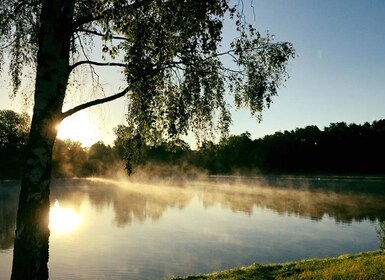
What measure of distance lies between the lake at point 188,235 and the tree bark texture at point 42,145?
15341 millimetres

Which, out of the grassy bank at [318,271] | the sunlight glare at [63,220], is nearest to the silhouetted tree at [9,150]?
the sunlight glare at [63,220]

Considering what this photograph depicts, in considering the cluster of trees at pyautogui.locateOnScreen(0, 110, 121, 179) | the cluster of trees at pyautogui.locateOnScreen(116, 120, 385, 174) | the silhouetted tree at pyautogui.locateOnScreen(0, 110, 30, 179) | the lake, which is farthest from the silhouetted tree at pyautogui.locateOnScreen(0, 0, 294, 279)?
the cluster of trees at pyautogui.locateOnScreen(116, 120, 385, 174)

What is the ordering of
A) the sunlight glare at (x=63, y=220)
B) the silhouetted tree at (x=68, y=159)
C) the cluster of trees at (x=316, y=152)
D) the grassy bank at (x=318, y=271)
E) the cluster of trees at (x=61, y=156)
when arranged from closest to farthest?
1. the grassy bank at (x=318, y=271)
2. the sunlight glare at (x=63, y=220)
3. the cluster of trees at (x=61, y=156)
4. the silhouetted tree at (x=68, y=159)
5. the cluster of trees at (x=316, y=152)

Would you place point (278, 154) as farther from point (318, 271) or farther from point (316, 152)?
point (318, 271)

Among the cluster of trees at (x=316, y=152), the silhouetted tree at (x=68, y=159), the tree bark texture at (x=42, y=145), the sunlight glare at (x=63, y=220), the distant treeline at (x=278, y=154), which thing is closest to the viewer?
the tree bark texture at (x=42, y=145)

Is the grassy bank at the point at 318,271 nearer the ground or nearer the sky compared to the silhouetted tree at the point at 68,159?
nearer the ground

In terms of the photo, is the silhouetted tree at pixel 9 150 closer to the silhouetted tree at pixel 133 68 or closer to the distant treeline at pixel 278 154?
the distant treeline at pixel 278 154

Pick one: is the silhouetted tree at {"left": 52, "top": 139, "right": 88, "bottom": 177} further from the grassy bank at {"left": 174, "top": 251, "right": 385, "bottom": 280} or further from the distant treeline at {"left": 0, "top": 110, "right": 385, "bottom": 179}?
the grassy bank at {"left": 174, "top": 251, "right": 385, "bottom": 280}

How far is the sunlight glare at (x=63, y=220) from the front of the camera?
39.1 metres

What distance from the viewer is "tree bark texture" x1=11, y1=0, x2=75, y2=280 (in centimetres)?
792

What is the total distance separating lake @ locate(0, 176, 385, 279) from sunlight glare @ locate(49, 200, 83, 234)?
10cm

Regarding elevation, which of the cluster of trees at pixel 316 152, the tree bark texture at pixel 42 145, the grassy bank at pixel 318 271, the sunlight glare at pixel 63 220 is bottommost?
the sunlight glare at pixel 63 220

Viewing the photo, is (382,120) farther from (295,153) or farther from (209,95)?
(209,95)

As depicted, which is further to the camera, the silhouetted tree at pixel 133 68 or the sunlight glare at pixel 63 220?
the sunlight glare at pixel 63 220
